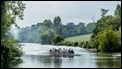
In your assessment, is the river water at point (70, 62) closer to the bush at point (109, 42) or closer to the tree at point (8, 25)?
the tree at point (8, 25)

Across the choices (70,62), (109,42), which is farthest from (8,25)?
(109,42)

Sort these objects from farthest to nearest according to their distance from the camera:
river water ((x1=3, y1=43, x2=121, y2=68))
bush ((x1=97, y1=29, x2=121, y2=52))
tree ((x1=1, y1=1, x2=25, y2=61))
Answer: bush ((x1=97, y1=29, x2=121, y2=52)) → tree ((x1=1, y1=1, x2=25, y2=61)) → river water ((x1=3, y1=43, x2=121, y2=68))

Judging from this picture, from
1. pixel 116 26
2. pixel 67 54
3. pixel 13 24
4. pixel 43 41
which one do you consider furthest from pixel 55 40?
pixel 13 24

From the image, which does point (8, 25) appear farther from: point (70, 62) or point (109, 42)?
point (109, 42)

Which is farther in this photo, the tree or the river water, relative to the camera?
the tree

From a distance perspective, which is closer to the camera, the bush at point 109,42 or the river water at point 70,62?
the river water at point 70,62

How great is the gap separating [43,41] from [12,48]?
141m

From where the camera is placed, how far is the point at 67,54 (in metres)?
71.8

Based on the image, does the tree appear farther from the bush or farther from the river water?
the bush

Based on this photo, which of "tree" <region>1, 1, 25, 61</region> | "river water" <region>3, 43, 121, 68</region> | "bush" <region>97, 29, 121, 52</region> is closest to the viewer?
"river water" <region>3, 43, 121, 68</region>

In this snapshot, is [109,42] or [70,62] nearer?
[70,62]

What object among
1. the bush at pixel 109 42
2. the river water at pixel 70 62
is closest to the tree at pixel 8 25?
the river water at pixel 70 62

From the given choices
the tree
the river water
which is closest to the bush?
the river water

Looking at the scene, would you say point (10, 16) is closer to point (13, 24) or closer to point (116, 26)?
point (13, 24)
